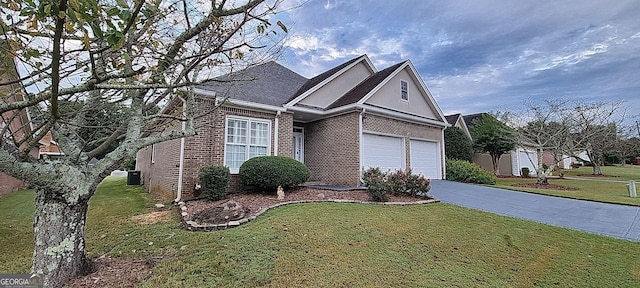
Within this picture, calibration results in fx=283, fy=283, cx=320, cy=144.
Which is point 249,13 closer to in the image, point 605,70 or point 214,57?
point 214,57

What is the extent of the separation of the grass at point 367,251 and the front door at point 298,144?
6562mm

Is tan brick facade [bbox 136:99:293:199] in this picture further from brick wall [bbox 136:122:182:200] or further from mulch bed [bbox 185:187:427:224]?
mulch bed [bbox 185:187:427:224]

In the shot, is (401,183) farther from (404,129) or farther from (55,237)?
(55,237)

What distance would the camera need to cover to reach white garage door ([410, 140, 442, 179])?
1441 centimetres

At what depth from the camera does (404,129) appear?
14.0m

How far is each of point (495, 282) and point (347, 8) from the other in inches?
275

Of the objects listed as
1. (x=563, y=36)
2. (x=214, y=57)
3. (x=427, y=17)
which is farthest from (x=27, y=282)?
(x=563, y=36)

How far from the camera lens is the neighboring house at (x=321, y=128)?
1013cm

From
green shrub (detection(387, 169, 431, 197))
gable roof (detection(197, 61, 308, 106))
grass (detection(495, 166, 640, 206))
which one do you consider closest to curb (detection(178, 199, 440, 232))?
green shrub (detection(387, 169, 431, 197))

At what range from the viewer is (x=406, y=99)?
573 inches

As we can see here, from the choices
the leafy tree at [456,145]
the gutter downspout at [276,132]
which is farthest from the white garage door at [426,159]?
the gutter downspout at [276,132]

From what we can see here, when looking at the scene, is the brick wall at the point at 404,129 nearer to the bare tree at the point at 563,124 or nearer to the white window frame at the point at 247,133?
the white window frame at the point at 247,133

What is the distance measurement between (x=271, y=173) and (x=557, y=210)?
28.8 feet

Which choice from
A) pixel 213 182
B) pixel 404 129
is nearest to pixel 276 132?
pixel 213 182
